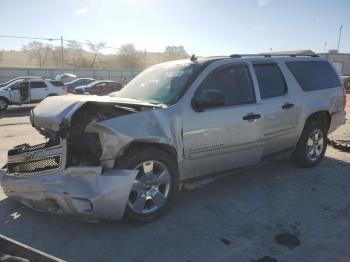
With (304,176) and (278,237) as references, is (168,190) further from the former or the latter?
(304,176)

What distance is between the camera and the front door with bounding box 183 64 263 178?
4328 mm

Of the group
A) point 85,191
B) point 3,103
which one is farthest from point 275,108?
point 3,103

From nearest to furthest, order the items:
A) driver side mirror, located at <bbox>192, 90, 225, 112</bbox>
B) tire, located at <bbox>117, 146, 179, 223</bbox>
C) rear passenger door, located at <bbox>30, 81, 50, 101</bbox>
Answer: tire, located at <bbox>117, 146, 179, 223</bbox>
driver side mirror, located at <bbox>192, 90, 225, 112</bbox>
rear passenger door, located at <bbox>30, 81, 50, 101</bbox>

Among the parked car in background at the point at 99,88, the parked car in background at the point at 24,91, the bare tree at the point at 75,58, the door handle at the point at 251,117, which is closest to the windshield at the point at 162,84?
the door handle at the point at 251,117

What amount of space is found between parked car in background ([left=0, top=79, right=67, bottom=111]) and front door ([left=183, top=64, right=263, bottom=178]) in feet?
53.0

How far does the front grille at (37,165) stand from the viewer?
376 centimetres

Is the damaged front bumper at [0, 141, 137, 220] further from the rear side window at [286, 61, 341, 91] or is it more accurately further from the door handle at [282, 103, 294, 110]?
the rear side window at [286, 61, 341, 91]

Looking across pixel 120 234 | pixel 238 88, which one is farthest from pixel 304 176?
pixel 120 234

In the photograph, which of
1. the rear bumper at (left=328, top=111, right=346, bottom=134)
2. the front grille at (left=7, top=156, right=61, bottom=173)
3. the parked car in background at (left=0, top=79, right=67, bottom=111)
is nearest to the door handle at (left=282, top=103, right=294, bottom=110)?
the rear bumper at (left=328, top=111, right=346, bottom=134)

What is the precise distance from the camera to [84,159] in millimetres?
3842

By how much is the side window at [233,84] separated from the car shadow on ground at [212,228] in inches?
49.8

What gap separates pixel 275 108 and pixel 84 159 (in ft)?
8.95

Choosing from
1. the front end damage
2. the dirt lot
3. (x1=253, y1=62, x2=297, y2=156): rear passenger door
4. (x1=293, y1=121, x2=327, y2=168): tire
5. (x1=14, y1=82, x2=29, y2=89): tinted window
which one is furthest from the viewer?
(x1=14, y1=82, x2=29, y2=89): tinted window

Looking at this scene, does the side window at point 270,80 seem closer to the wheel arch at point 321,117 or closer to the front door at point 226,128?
the front door at point 226,128
